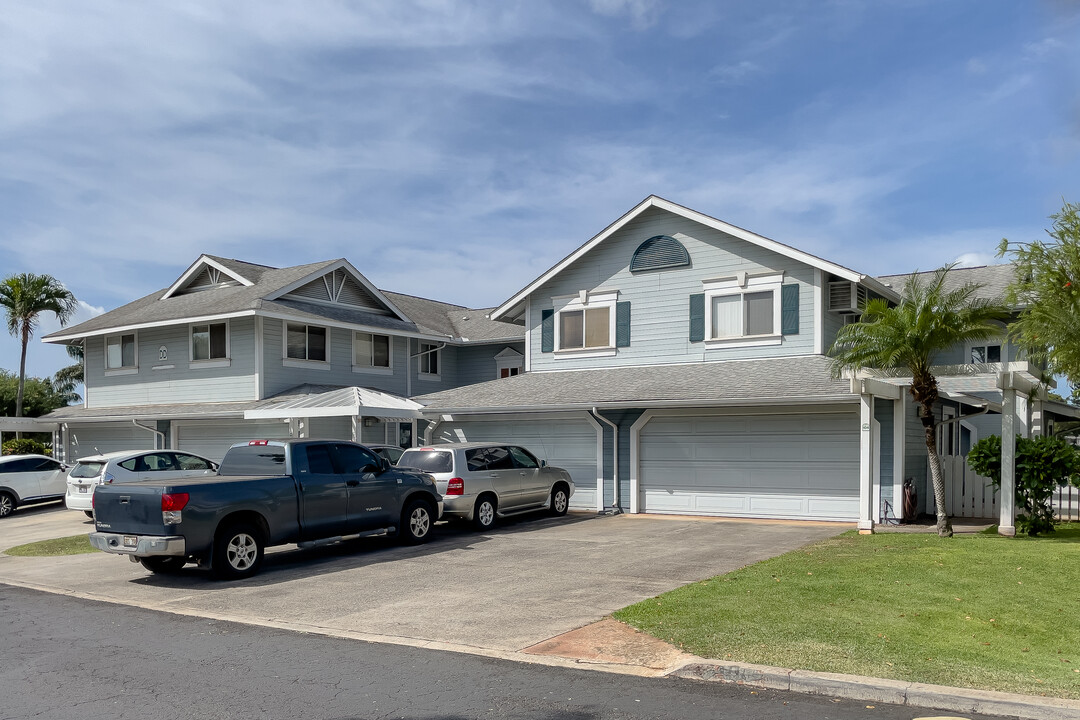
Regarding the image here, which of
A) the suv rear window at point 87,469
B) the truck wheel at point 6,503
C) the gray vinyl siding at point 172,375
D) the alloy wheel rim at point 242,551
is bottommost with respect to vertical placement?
the truck wheel at point 6,503

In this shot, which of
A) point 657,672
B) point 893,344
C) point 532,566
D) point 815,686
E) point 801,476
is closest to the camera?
point 815,686

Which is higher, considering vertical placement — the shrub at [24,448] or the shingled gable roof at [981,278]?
the shingled gable roof at [981,278]

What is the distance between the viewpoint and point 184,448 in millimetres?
27766

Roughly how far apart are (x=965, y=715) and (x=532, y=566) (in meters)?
7.52

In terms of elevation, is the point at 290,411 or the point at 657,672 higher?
the point at 290,411

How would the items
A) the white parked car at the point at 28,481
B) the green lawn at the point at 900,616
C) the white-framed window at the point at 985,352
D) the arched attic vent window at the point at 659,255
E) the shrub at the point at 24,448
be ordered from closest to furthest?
the green lawn at the point at 900,616 → the arched attic vent window at the point at 659,255 → the white parked car at the point at 28,481 → the white-framed window at the point at 985,352 → the shrub at the point at 24,448

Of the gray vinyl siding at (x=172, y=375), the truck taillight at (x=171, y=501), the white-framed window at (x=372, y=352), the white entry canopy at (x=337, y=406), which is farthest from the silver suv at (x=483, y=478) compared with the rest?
the white-framed window at (x=372, y=352)

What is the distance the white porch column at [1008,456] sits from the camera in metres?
15.2

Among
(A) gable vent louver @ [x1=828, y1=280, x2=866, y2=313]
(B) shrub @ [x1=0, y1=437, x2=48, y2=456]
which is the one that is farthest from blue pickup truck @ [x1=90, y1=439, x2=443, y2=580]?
(B) shrub @ [x1=0, y1=437, x2=48, y2=456]

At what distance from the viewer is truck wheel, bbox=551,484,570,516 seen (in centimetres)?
2003

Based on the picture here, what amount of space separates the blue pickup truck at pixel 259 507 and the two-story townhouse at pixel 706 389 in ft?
20.4

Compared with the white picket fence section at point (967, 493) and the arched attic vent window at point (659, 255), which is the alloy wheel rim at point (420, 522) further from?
the white picket fence section at point (967, 493)

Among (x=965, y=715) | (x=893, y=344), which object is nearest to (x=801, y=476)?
(x=893, y=344)

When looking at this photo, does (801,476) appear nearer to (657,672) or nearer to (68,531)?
(657,672)
